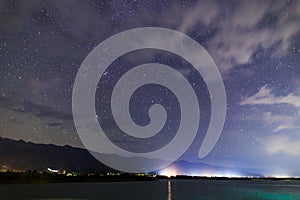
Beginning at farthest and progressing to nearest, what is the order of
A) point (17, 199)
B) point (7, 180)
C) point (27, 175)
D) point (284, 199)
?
point (27, 175)
point (7, 180)
point (284, 199)
point (17, 199)

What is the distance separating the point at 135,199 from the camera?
72.8 meters

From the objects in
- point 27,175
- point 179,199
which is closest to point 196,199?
point 179,199

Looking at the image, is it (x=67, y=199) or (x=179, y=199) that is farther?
(x=179, y=199)

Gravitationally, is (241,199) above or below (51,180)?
below

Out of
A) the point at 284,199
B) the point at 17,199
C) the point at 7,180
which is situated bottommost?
the point at 17,199

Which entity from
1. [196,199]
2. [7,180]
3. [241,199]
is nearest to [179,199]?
[196,199]

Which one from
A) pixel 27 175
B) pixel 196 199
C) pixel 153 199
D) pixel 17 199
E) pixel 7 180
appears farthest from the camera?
pixel 27 175

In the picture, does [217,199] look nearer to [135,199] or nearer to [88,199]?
[135,199]

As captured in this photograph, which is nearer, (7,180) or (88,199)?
(88,199)

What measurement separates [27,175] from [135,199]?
449 ft

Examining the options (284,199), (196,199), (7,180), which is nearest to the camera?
(196,199)

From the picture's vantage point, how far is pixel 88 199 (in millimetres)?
72188

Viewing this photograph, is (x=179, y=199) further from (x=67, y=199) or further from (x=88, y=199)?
(x=67, y=199)

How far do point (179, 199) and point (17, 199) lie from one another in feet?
120
